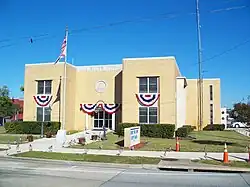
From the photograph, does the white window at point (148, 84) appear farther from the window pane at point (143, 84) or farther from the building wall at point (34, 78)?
the building wall at point (34, 78)

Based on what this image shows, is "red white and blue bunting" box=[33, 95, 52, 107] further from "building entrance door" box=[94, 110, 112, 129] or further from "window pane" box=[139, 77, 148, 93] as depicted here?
"window pane" box=[139, 77, 148, 93]

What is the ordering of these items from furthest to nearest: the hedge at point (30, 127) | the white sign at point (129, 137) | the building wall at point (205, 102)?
1. the building wall at point (205, 102)
2. the hedge at point (30, 127)
3. the white sign at point (129, 137)

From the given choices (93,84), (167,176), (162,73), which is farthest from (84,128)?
(167,176)

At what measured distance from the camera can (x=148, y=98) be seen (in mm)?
30359

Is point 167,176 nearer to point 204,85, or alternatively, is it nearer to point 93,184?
point 93,184

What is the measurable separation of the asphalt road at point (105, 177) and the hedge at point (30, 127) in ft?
60.2

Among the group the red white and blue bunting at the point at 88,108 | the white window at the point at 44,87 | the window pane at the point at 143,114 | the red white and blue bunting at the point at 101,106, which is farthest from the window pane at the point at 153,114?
the white window at the point at 44,87

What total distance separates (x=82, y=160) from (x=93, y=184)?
18.0 feet

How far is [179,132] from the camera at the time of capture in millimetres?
28844

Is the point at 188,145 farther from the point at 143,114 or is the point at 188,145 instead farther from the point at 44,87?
the point at 44,87

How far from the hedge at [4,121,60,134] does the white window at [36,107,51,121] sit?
159 centimetres

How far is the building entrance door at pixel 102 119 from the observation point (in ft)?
117

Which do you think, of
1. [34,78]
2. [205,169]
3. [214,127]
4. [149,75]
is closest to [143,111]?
[149,75]

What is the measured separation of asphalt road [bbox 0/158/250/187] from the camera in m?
9.54
